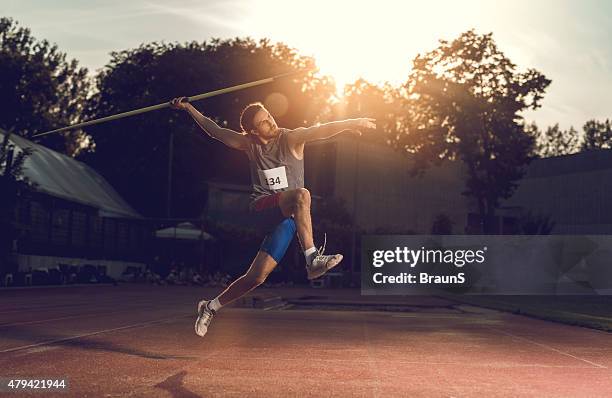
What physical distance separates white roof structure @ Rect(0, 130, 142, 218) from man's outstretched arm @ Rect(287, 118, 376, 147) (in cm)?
2736

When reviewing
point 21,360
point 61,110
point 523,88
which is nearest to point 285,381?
point 21,360

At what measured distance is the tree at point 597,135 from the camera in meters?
116

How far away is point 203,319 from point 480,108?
133 ft

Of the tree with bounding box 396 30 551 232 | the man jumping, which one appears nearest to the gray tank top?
the man jumping

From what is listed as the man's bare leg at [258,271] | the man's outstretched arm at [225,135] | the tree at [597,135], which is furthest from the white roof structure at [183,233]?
the tree at [597,135]

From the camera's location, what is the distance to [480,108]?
153 ft

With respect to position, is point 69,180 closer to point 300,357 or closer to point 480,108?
point 480,108

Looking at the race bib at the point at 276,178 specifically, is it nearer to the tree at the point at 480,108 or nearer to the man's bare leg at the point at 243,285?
the man's bare leg at the point at 243,285

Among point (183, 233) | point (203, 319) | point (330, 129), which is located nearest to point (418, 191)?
point (183, 233)

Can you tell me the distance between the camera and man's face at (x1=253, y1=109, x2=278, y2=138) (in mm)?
7699

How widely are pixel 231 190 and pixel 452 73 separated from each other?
49.6 ft

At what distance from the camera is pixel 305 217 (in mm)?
7465

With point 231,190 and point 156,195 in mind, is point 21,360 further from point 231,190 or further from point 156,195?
point 156,195

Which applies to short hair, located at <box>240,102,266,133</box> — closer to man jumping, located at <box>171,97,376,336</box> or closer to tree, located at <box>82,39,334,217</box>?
man jumping, located at <box>171,97,376,336</box>
